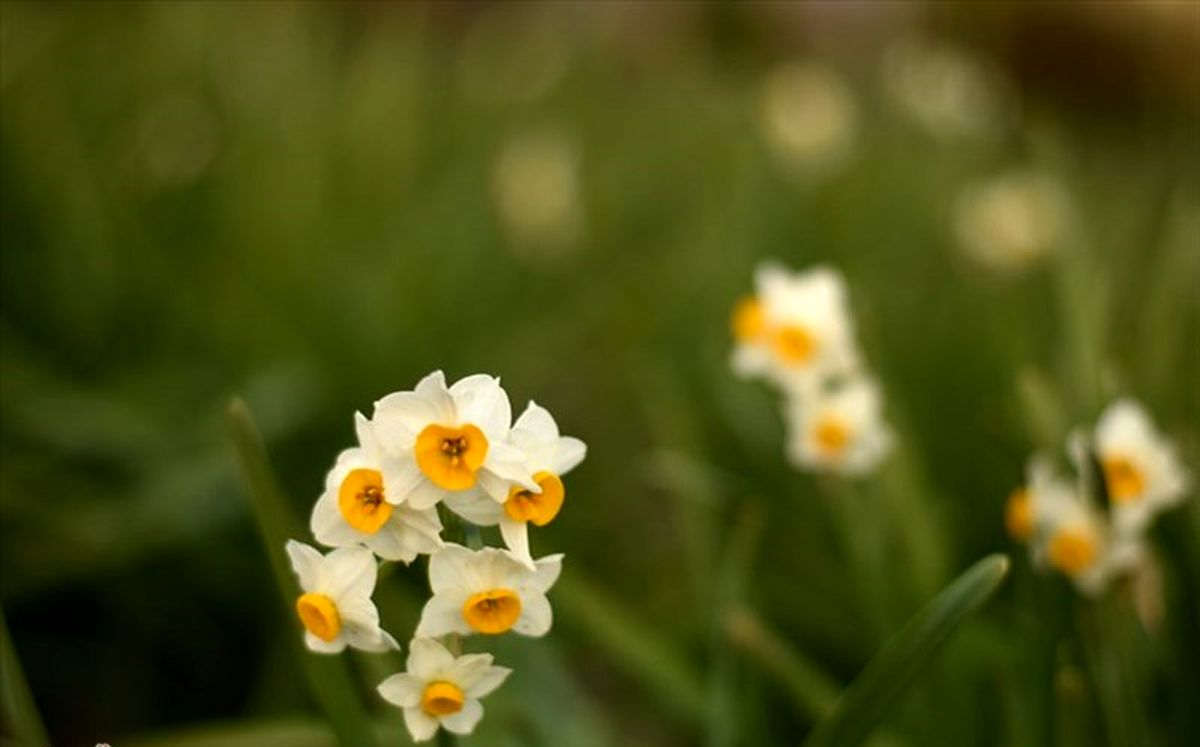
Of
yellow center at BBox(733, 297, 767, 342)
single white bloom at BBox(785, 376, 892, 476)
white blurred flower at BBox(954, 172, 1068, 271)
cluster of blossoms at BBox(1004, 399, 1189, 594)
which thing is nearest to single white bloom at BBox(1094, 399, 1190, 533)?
cluster of blossoms at BBox(1004, 399, 1189, 594)

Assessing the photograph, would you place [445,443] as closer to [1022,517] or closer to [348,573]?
[348,573]

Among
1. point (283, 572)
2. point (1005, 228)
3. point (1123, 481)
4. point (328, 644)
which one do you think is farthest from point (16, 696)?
point (1005, 228)

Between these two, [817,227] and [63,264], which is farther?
[817,227]

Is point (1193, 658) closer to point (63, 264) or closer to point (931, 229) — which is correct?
point (63, 264)

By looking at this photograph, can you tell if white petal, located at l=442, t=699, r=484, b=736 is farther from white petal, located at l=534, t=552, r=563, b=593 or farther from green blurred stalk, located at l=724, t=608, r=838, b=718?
green blurred stalk, located at l=724, t=608, r=838, b=718

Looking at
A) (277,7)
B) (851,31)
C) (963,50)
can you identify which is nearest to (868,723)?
(277,7)

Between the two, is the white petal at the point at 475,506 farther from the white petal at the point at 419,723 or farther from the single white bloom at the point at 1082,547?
the single white bloom at the point at 1082,547
